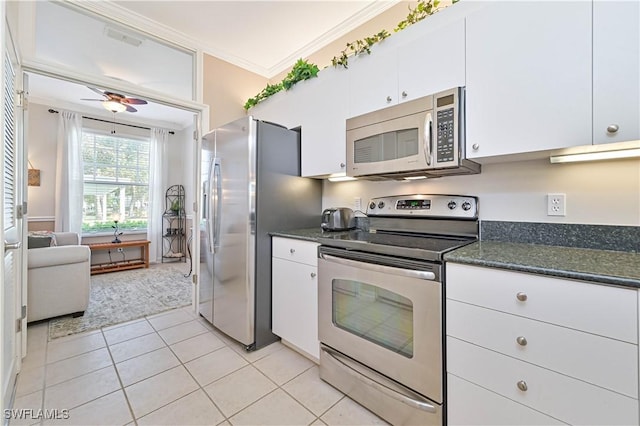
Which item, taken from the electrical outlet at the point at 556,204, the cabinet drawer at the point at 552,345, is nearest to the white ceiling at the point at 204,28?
the electrical outlet at the point at 556,204

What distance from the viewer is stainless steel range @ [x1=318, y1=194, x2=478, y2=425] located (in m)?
1.25

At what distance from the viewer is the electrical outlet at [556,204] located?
4.70 ft

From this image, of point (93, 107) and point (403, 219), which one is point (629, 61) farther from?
point (93, 107)

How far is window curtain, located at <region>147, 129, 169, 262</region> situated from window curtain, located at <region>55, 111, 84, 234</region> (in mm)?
1074

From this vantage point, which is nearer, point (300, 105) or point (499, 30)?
point (499, 30)

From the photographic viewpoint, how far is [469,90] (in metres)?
1.45

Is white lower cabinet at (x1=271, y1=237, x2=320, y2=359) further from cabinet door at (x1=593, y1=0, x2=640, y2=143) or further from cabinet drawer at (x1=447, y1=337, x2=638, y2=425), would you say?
cabinet door at (x1=593, y1=0, x2=640, y2=143)

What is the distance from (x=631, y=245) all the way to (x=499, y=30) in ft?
3.90

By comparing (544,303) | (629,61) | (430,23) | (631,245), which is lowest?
(544,303)

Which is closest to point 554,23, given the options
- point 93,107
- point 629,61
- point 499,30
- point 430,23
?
point 499,30

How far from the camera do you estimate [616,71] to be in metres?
1.08

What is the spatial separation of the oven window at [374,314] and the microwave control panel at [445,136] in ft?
2.59

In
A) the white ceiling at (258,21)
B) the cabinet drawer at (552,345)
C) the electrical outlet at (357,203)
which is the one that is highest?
the white ceiling at (258,21)

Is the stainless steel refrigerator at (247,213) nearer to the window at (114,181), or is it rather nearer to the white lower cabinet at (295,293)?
the white lower cabinet at (295,293)
